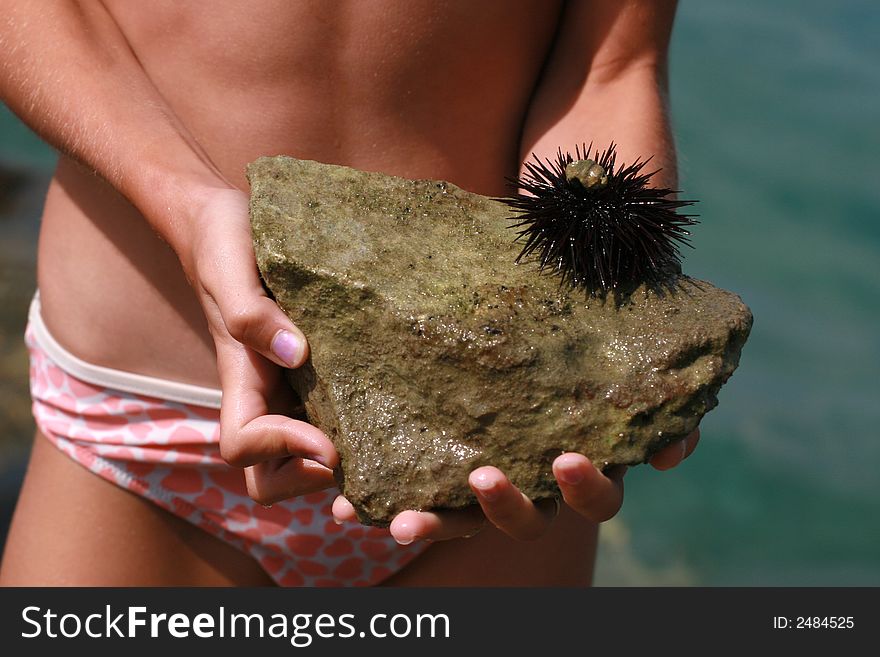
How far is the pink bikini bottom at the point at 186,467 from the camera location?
2.63 meters

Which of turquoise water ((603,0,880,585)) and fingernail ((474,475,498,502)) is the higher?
turquoise water ((603,0,880,585))

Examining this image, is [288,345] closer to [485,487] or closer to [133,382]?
[485,487]

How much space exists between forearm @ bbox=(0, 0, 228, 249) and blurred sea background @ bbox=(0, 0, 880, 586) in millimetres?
1564

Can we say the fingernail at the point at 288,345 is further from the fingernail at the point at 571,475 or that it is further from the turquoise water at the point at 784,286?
the turquoise water at the point at 784,286

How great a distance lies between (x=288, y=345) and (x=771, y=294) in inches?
308

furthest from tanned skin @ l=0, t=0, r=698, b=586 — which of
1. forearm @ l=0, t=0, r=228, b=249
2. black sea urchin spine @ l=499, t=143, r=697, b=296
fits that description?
black sea urchin spine @ l=499, t=143, r=697, b=296

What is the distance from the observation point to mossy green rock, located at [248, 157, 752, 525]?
79.0 inches

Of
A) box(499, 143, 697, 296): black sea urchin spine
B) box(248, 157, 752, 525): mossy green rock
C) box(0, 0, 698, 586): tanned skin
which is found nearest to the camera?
box(248, 157, 752, 525): mossy green rock

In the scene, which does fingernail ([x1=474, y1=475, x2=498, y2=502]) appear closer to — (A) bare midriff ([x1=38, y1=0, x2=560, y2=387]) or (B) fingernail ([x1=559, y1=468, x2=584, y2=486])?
(B) fingernail ([x1=559, y1=468, x2=584, y2=486])

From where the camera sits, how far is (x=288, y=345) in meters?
2.03

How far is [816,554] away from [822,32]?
8324 mm

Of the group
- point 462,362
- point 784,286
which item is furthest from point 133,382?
point 784,286

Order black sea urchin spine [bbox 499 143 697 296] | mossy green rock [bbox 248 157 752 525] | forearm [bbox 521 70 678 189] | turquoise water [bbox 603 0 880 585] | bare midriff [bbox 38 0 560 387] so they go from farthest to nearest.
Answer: turquoise water [bbox 603 0 880 585] → forearm [bbox 521 70 678 189] → bare midriff [bbox 38 0 560 387] → black sea urchin spine [bbox 499 143 697 296] → mossy green rock [bbox 248 157 752 525]

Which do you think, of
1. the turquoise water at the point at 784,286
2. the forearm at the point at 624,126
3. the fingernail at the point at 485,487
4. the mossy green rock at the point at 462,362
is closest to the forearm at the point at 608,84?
the forearm at the point at 624,126
